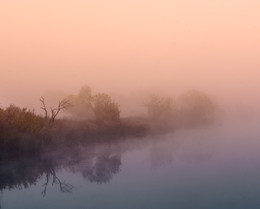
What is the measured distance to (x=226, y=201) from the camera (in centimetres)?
588

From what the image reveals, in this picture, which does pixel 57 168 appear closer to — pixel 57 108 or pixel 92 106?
pixel 57 108

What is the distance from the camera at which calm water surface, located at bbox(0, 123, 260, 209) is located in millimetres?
6027

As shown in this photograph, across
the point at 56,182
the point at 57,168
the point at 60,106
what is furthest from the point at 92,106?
the point at 56,182

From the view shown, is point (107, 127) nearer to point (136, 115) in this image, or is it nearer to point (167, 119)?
point (136, 115)

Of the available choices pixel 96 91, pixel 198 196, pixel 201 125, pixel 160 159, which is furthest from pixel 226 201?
pixel 201 125

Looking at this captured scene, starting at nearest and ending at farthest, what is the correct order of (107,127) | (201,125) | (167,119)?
(107,127) < (167,119) < (201,125)

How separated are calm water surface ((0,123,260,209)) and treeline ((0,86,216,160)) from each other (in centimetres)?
65

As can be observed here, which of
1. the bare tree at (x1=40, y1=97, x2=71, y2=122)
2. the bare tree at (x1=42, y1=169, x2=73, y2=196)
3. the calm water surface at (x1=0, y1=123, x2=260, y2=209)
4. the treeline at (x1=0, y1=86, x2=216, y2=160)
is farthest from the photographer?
the bare tree at (x1=40, y1=97, x2=71, y2=122)

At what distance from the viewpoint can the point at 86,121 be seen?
43.9ft

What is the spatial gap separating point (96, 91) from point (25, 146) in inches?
117

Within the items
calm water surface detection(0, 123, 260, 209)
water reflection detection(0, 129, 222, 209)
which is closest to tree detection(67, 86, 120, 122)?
water reflection detection(0, 129, 222, 209)

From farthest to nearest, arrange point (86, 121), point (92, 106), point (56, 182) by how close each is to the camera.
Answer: point (92, 106) → point (86, 121) → point (56, 182)

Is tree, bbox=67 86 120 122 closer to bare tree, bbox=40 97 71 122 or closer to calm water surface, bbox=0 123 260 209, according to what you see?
bare tree, bbox=40 97 71 122

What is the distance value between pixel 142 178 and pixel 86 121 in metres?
6.13
